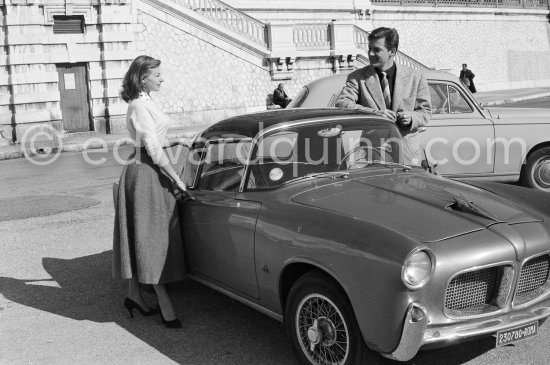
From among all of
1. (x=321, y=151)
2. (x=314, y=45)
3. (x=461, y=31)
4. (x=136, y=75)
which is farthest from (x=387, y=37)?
(x=461, y=31)

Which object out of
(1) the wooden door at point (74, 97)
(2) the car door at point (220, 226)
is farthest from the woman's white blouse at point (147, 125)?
(1) the wooden door at point (74, 97)

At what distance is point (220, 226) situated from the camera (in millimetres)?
4984

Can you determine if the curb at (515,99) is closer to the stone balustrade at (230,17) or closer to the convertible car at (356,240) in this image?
the stone balustrade at (230,17)

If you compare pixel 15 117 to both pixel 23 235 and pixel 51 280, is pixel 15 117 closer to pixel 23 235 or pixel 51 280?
pixel 23 235

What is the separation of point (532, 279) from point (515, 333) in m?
0.41

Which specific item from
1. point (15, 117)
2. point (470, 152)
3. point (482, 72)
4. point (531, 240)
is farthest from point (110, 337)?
point (482, 72)

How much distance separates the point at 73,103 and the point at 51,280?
1808 cm

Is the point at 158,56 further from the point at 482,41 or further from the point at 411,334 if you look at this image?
the point at 482,41

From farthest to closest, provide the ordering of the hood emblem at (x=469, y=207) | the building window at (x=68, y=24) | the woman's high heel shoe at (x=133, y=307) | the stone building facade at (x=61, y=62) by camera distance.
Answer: the building window at (x=68, y=24) → the stone building facade at (x=61, y=62) → the woman's high heel shoe at (x=133, y=307) → the hood emblem at (x=469, y=207)

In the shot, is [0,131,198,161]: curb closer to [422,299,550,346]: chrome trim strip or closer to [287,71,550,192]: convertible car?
[287,71,550,192]: convertible car

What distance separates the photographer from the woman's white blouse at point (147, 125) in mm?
5137

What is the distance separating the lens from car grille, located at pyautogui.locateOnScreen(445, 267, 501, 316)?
380cm

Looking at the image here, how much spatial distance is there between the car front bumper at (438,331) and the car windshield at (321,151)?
1479mm

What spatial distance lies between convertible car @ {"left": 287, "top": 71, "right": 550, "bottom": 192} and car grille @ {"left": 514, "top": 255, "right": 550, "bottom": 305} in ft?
16.5
